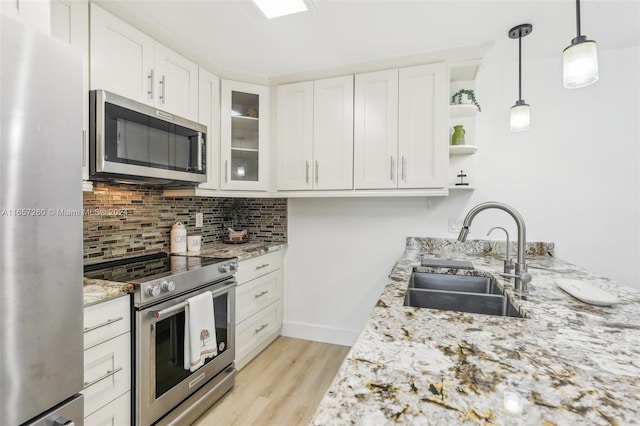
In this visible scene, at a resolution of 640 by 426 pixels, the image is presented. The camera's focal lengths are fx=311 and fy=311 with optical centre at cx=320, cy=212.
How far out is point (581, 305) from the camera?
1.15m

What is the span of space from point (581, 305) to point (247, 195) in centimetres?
220

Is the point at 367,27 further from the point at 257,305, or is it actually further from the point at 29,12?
the point at 257,305

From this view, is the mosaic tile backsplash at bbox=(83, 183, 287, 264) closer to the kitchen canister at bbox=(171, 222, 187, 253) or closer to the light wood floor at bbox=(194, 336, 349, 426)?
the kitchen canister at bbox=(171, 222, 187, 253)

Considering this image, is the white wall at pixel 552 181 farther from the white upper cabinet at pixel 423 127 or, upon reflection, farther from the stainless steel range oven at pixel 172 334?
the stainless steel range oven at pixel 172 334

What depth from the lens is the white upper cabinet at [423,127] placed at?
222 cm

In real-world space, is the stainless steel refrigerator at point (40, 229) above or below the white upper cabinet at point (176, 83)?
below

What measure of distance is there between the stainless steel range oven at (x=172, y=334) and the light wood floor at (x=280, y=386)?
121 mm

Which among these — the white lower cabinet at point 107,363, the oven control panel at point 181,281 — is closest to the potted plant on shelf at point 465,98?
the oven control panel at point 181,281

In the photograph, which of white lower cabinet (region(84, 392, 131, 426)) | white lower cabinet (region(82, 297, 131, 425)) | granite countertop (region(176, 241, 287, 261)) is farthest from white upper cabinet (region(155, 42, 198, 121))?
white lower cabinet (region(84, 392, 131, 426))

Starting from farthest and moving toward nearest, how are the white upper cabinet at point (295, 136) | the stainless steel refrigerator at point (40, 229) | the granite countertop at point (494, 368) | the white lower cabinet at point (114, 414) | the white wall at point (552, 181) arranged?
1. the white upper cabinet at point (295, 136)
2. the white wall at point (552, 181)
3. the white lower cabinet at point (114, 414)
4. the stainless steel refrigerator at point (40, 229)
5. the granite countertop at point (494, 368)

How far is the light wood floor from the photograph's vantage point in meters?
1.85

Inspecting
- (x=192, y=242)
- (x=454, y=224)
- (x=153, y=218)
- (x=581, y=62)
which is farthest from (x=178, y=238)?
(x=581, y=62)

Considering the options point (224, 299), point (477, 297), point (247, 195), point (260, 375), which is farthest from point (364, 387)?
point (247, 195)

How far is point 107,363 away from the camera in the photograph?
1.35m
